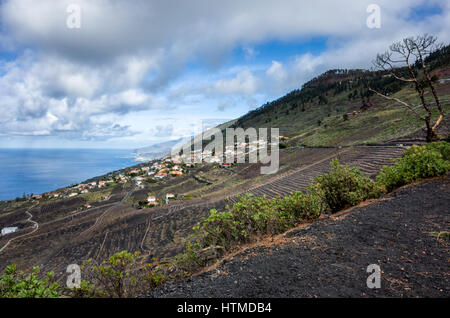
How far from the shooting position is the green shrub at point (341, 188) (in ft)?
17.9

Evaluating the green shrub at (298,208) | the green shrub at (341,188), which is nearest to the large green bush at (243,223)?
the green shrub at (298,208)

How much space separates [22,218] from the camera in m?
26.7

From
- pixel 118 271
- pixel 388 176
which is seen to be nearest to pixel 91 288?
pixel 118 271

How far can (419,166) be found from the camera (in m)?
6.02

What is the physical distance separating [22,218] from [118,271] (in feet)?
113

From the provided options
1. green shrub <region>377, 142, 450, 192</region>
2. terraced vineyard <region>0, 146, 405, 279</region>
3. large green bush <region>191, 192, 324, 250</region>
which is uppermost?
green shrub <region>377, 142, 450, 192</region>

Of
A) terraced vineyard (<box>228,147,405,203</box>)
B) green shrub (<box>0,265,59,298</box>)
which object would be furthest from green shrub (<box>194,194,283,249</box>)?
terraced vineyard (<box>228,147,405,203</box>)

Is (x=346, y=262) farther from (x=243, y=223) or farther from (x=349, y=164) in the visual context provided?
(x=349, y=164)

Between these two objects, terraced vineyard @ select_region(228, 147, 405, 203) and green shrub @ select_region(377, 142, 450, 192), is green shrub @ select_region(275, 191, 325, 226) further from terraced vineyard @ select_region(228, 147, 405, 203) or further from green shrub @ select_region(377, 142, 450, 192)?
terraced vineyard @ select_region(228, 147, 405, 203)

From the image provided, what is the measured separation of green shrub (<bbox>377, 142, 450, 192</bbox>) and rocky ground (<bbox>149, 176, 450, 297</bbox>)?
180 centimetres

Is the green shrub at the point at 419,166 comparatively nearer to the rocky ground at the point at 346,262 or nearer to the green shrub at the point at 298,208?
the rocky ground at the point at 346,262

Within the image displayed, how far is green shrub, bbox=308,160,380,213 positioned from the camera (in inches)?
214

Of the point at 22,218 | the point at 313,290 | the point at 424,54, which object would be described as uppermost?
the point at 424,54
